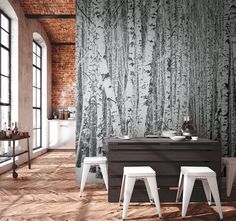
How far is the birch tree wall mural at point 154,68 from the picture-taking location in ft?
16.1

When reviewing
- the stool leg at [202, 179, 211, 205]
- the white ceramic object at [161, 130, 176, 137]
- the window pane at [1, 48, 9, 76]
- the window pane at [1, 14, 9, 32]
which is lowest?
the stool leg at [202, 179, 211, 205]

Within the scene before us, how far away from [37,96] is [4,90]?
7.88ft

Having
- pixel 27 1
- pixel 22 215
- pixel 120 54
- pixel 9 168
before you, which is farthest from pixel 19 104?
pixel 22 215

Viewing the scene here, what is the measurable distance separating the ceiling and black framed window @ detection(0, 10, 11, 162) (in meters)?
0.61

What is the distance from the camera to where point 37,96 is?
28.7ft

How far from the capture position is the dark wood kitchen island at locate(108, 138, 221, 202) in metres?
3.90

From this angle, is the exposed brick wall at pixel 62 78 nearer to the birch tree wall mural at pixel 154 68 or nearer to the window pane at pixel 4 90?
the window pane at pixel 4 90

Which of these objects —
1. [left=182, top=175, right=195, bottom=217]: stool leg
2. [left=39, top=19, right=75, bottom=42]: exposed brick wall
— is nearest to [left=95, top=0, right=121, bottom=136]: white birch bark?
[left=182, top=175, right=195, bottom=217]: stool leg

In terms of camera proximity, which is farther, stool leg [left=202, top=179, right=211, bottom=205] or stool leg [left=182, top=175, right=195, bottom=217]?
stool leg [left=202, top=179, right=211, bottom=205]

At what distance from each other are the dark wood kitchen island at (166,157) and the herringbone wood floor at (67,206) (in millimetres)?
221

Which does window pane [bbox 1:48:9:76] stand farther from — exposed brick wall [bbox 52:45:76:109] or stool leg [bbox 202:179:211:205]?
stool leg [bbox 202:179:211:205]

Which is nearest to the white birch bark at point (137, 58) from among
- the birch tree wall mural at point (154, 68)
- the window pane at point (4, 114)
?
the birch tree wall mural at point (154, 68)

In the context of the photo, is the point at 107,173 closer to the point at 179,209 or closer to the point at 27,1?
the point at 179,209

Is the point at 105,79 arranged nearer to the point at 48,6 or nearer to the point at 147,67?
the point at 147,67
